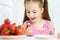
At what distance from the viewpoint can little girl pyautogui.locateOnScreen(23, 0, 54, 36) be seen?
981 millimetres

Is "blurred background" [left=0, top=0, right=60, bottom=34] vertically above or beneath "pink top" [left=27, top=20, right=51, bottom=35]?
above

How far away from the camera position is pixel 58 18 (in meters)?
1.02

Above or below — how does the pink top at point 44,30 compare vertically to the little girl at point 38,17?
below

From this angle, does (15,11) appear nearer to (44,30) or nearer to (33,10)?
(33,10)

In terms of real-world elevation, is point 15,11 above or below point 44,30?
above

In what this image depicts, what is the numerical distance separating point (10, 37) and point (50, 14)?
1.11 feet

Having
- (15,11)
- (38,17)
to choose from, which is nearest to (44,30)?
(38,17)

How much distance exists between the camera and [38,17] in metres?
1.00

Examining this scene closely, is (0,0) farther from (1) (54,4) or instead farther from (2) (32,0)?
(1) (54,4)

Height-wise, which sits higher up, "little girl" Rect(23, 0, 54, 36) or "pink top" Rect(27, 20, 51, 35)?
"little girl" Rect(23, 0, 54, 36)

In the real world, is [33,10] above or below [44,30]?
above

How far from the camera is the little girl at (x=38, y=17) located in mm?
981

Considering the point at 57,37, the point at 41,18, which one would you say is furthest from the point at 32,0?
the point at 57,37

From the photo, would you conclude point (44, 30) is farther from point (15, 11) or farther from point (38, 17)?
point (15, 11)
